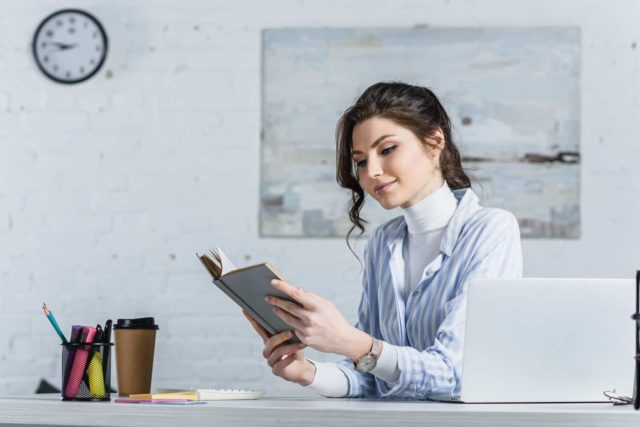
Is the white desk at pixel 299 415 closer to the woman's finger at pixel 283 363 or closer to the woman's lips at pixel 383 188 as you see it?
the woman's finger at pixel 283 363

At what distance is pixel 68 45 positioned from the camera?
3.47m

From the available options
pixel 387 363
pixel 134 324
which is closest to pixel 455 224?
pixel 387 363

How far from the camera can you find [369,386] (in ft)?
5.76

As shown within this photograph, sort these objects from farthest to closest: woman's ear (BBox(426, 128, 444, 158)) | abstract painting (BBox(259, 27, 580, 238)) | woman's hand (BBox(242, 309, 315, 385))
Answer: abstract painting (BBox(259, 27, 580, 238)) < woman's ear (BBox(426, 128, 444, 158)) < woman's hand (BBox(242, 309, 315, 385))

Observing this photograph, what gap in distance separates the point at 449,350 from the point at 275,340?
0.31m

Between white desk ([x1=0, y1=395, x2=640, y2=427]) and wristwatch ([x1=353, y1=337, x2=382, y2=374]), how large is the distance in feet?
0.66

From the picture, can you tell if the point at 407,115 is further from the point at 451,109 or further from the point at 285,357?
the point at 451,109

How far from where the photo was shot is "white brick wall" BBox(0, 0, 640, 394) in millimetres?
3328

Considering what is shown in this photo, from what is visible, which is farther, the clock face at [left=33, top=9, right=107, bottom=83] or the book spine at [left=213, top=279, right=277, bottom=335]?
the clock face at [left=33, top=9, right=107, bottom=83]

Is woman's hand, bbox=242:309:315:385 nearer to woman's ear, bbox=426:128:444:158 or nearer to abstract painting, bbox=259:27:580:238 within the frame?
woman's ear, bbox=426:128:444:158

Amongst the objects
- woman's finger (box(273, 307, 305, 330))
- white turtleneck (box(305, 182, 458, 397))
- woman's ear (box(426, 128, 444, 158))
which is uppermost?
woman's ear (box(426, 128, 444, 158))

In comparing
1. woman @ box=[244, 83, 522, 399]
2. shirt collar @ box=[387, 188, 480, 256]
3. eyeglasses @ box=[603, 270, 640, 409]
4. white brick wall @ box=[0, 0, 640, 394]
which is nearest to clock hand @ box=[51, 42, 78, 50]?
white brick wall @ box=[0, 0, 640, 394]

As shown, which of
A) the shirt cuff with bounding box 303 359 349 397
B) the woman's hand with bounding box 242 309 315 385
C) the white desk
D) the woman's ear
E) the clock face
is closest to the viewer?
the white desk

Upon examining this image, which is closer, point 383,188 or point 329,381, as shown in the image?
point 329,381
